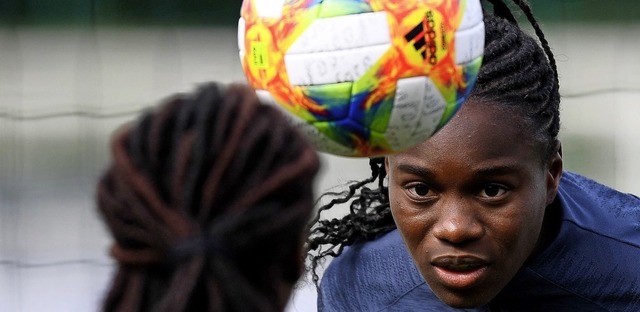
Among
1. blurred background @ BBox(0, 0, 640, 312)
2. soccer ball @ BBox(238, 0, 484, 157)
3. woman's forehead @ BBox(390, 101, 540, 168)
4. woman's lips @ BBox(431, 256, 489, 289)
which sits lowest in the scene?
blurred background @ BBox(0, 0, 640, 312)

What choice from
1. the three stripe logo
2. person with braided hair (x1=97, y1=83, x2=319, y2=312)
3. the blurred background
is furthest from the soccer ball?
the blurred background

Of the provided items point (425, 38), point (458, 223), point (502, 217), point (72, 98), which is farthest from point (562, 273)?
point (72, 98)

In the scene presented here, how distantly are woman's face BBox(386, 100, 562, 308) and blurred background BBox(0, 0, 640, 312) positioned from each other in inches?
82.7

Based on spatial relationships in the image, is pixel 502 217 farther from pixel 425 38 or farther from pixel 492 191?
pixel 425 38

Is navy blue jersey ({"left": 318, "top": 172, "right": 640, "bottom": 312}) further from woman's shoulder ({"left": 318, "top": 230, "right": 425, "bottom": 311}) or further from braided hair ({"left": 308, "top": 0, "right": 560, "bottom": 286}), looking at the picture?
braided hair ({"left": 308, "top": 0, "right": 560, "bottom": 286})

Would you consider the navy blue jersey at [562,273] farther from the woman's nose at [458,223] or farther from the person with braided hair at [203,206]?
the person with braided hair at [203,206]

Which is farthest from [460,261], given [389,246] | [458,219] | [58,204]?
[58,204]

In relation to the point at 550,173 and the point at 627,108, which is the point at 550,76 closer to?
the point at 550,173

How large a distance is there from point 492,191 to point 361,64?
727 millimetres

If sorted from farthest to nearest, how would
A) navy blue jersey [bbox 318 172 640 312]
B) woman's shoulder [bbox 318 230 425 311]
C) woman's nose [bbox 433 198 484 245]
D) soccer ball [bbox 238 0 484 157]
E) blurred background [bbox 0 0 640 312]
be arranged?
blurred background [bbox 0 0 640 312] < woman's shoulder [bbox 318 230 425 311] < navy blue jersey [bbox 318 172 640 312] < woman's nose [bbox 433 198 484 245] < soccer ball [bbox 238 0 484 157]

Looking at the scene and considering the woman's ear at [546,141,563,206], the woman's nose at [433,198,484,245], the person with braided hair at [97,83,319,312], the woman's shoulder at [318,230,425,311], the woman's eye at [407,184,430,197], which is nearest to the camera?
the person with braided hair at [97,83,319,312]

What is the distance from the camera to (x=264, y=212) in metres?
1.69

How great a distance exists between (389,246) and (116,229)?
1.94 meters

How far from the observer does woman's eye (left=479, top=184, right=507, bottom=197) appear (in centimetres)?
298
